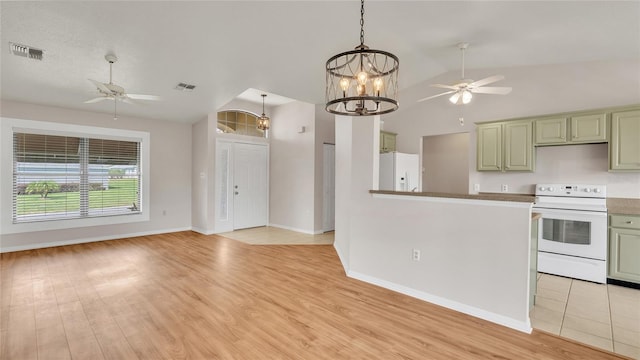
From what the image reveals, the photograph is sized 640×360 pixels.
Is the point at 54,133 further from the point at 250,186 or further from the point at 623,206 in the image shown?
the point at 623,206

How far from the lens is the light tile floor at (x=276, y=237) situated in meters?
5.47

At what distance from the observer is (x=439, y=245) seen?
2.88 metres

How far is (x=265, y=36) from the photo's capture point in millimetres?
3494

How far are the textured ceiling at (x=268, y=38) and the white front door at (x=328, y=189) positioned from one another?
2026 mm

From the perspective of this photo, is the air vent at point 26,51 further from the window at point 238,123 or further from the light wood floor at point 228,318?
the window at point 238,123

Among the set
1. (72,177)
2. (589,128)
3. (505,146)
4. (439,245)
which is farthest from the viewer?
(72,177)

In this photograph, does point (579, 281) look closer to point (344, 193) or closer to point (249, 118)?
point (344, 193)

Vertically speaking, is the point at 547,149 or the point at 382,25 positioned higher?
the point at 382,25

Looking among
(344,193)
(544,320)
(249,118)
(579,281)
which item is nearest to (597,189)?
(579,281)

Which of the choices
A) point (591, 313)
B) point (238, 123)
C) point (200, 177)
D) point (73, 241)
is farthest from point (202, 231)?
point (591, 313)

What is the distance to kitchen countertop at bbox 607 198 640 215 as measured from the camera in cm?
336

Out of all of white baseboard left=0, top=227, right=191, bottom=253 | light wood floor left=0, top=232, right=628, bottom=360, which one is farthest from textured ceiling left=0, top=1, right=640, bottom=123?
light wood floor left=0, top=232, right=628, bottom=360

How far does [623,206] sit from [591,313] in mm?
1792

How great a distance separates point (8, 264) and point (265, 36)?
16.0ft
